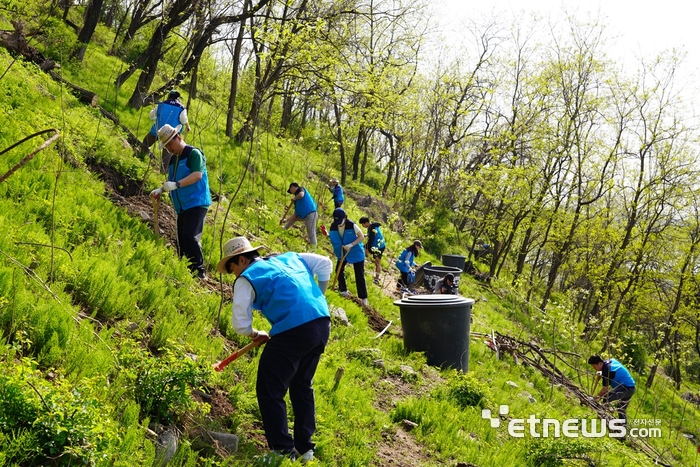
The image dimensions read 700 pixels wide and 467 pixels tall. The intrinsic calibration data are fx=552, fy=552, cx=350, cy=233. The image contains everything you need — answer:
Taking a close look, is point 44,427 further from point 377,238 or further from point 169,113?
point 377,238

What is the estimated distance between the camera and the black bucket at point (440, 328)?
333 inches

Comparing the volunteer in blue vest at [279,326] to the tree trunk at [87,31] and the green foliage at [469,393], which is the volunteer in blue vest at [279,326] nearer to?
the green foliage at [469,393]

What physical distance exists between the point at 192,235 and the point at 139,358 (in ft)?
10.1

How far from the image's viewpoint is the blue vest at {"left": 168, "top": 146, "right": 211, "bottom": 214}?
667 cm

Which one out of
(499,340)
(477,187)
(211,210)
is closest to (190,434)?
(211,210)

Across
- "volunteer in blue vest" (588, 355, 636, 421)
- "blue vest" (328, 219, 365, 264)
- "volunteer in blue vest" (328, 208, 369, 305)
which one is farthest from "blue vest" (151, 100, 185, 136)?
"volunteer in blue vest" (588, 355, 636, 421)

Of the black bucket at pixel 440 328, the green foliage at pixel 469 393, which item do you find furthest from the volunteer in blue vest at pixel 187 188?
the green foliage at pixel 469 393

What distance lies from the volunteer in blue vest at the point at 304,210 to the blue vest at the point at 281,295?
23.3ft

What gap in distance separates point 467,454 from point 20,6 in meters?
13.8

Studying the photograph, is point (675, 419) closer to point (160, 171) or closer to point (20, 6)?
point (160, 171)

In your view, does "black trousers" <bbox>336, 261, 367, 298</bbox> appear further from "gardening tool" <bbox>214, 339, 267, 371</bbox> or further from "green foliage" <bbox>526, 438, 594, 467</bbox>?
"gardening tool" <bbox>214, 339, 267, 371</bbox>

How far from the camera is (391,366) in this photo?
7.57 m

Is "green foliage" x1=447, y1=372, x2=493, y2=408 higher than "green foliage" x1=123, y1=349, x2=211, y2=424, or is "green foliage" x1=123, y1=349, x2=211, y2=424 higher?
"green foliage" x1=123, y1=349, x2=211, y2=424

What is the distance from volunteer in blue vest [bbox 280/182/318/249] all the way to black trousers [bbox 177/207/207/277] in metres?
4.37
